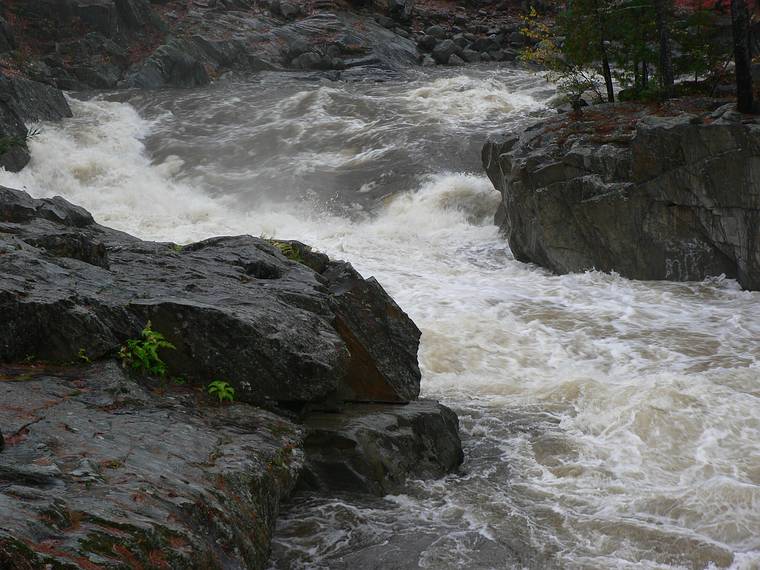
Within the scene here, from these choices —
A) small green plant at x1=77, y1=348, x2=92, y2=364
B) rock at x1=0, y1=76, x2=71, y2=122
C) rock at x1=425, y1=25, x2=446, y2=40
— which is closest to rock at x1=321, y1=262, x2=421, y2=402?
small green plant at x1=77, y1=348, x2=92, y2=364

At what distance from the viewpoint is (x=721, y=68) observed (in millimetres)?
15500

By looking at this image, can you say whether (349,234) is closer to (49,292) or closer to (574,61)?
(574,61)

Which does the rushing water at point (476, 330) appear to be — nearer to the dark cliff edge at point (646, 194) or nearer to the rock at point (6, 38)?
the dark cliff edge at point (646, 194)

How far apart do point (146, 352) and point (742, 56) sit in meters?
11.6

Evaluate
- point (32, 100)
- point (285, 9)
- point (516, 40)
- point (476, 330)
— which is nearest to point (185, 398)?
point (476, 330)

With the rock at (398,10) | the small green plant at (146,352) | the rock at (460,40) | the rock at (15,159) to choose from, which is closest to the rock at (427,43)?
the rock at (460,40)

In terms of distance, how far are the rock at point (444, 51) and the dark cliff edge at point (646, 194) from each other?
20.8 metres

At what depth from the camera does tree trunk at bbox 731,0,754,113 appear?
41.3 feet

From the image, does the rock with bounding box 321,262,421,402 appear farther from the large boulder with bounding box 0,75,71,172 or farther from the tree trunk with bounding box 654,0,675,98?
the large boulder with bounding box 0,75,71,172

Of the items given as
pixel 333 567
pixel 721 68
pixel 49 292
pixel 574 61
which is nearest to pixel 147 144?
Answer: pixel 574 61

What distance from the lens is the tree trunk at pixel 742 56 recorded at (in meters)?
12.6

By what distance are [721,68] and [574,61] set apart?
9.70 feet

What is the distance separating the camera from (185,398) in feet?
17.9

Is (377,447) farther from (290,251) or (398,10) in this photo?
(398,10)
